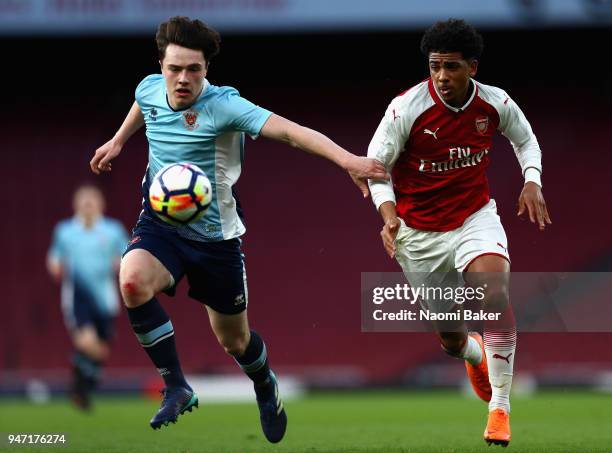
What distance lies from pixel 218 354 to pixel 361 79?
4799 mm

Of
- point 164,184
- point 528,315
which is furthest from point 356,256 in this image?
point 164,184

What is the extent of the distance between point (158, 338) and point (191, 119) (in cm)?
131

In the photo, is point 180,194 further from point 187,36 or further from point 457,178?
point 457,178

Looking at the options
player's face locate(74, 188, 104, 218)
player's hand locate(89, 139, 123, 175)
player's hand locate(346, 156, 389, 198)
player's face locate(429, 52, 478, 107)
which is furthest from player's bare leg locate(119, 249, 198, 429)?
player's face locate(74, 188, 104, 218)

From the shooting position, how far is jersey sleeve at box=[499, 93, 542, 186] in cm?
708

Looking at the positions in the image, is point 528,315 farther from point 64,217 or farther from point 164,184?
point 164,184

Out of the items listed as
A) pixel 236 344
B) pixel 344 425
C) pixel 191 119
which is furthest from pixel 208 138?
pixel 344 425

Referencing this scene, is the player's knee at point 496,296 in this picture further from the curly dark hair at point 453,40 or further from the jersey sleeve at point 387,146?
the curly dark hair at point 453,40

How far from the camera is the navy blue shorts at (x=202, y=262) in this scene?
21.8 feet

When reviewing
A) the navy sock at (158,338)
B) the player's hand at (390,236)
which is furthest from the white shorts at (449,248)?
the navy sock at (158,338)

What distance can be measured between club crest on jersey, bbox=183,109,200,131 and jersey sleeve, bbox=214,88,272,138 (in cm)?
13

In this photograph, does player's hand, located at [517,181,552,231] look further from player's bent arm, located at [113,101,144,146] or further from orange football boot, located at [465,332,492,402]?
player's bent arm, located at [113,101,144,146]

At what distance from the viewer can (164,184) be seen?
20.7ft

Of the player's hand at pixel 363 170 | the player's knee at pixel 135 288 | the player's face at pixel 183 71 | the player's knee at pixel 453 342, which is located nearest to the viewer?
the player's hand at pixel 363 170
